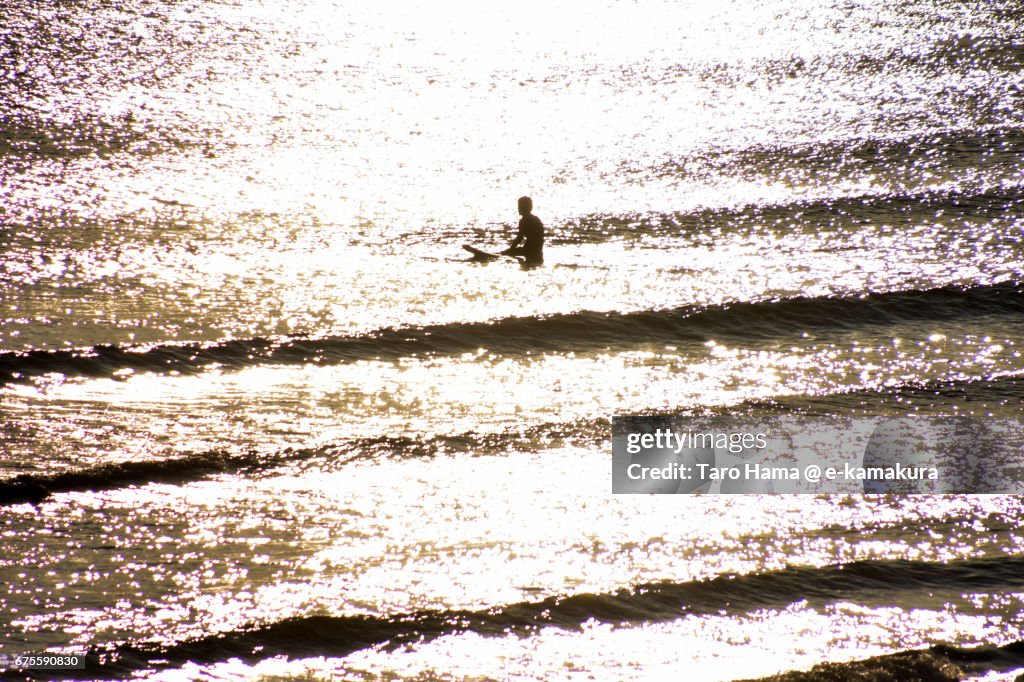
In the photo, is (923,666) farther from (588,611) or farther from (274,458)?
(274,458)

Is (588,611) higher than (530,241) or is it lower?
lower

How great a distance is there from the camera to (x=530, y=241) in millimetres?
11039

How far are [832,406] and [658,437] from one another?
4.96 feet

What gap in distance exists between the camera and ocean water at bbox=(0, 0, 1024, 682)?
230 inches

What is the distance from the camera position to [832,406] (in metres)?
8.45

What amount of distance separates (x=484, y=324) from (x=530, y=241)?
1562 millimetres

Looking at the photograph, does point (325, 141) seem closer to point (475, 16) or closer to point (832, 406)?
point (475, 16)

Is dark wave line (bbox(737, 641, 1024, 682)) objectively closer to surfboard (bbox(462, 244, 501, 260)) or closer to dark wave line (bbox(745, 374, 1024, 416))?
dark wave line (bbox(745, 374, 1024, 416))

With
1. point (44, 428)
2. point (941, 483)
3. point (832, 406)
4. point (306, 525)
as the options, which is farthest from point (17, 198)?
point (941, 483)
